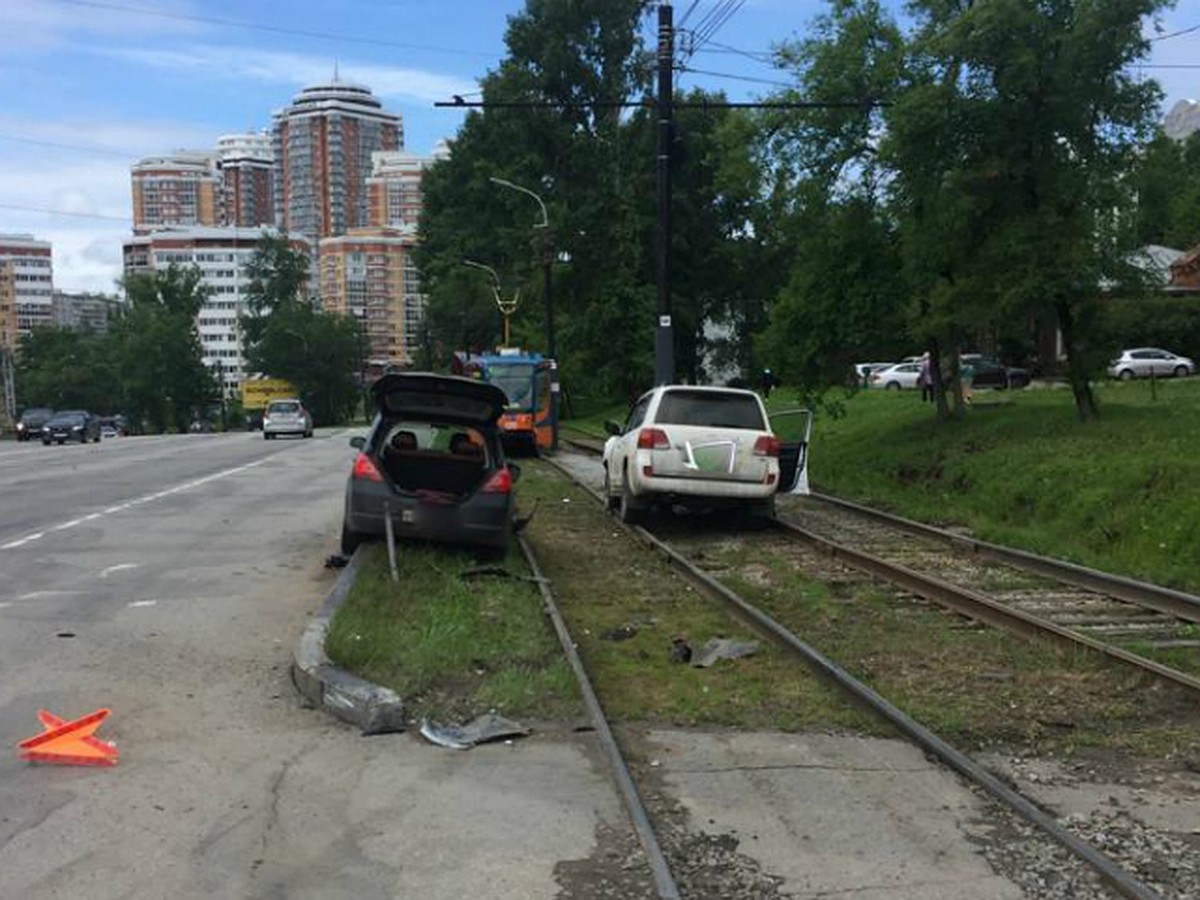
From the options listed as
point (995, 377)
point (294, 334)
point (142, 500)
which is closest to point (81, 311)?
point (294, 334)

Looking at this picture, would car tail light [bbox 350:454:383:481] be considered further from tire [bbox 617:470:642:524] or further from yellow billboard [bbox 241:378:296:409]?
yellow billboard [bbox 241:378:296:409]

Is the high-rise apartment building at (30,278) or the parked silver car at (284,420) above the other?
the high-rise apartment building at (30,278)

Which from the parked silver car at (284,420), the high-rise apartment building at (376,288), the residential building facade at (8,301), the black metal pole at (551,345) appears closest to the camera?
the black metal pole at (551,345)

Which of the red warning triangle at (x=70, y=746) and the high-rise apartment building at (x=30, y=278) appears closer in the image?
the red warning triangle at (x=70, y=746)

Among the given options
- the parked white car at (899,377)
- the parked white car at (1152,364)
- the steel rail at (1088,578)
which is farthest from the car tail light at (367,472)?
the parked white car at (899,377)

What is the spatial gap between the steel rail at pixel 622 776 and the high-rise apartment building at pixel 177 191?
310 feet

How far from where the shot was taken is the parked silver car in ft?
157

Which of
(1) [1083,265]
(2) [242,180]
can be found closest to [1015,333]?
(1) [1083,265]

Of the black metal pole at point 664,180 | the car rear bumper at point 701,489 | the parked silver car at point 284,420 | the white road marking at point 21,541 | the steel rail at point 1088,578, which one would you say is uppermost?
the black metal pole at point 664,180

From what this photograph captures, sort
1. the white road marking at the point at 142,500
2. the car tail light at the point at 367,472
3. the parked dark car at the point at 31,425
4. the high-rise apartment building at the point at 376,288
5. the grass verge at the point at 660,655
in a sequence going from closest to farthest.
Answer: the grass verge at the point at 660,655
the car tail light at the point at 367,472
the white road marking at the point at 142,500
the parked dark car at the point at 31,425
the high-rise apartment building at the point at 376,288

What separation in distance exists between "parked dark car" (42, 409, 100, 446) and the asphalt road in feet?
136

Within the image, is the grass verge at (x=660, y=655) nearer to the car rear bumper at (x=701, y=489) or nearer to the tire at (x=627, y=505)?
the car rear bumper at (x=701, y=489)

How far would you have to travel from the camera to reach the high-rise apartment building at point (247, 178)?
9575 centimetres

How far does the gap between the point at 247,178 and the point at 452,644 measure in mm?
97791
